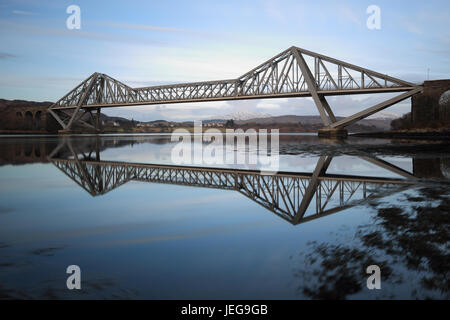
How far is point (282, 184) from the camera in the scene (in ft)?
31.0

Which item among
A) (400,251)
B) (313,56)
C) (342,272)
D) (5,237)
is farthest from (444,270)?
(313,56)

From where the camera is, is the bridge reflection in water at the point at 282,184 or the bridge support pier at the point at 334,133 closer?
the bridge reflection in water at the point at 282,184

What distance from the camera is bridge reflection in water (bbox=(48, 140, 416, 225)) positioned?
684 centimetres

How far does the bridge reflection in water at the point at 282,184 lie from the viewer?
22.4ft

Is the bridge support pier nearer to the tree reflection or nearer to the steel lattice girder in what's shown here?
the steel lattice girder

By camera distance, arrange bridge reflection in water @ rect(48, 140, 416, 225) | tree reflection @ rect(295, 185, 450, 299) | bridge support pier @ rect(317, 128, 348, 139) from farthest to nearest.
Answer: bridge support pier @ rect(317, 128, 348, 139)
bridge reflection in water @ rect(48, 140, 416, 225)
tree reflection @ rect(295, 185, 450, 299)

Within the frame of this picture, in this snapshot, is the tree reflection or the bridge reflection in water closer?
the tree reflection

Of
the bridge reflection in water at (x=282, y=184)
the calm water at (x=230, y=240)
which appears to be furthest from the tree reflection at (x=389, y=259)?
the bridge reflection in water at (x=282, y=184)

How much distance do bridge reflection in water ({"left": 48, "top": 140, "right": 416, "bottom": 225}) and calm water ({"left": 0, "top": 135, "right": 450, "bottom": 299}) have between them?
68 millimetres

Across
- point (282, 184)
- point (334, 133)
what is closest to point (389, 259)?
point (282, 184)

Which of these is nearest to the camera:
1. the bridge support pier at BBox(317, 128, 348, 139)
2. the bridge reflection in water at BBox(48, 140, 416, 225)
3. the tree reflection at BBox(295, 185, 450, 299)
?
the tree reflection at BBox(295, 185, 450, 299)

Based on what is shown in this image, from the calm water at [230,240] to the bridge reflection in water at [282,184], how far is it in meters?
0.07

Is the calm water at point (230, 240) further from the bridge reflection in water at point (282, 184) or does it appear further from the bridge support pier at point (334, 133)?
the bridge support pier at point (334, 133)

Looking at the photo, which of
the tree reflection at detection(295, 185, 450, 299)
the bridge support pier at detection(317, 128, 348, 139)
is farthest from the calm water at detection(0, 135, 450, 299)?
the bridge support pier at detection(317, 128, 348, 139)
